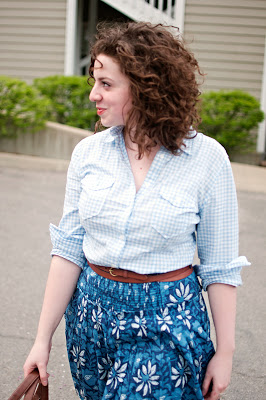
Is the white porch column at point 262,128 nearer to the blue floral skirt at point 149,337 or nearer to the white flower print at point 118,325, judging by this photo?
the blue floral skirt at point 149,337

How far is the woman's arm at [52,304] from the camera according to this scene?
1837 mm

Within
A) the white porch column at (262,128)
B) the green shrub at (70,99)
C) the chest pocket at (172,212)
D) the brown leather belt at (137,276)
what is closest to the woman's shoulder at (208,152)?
the chest pocket at (172,212)

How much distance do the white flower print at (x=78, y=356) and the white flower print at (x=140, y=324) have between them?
10.6 inches

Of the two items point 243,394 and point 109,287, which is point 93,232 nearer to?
point 109,287

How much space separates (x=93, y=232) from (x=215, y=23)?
10572mm

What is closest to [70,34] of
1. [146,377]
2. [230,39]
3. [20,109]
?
[20,109]

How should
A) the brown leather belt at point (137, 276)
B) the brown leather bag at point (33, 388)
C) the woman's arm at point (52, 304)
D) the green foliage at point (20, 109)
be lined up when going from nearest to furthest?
the brown leather bag at point (33, 388), the brown leather belt at point (137, 276), the woman's arm at point (52, 304), the green foliage at point (20, 109)

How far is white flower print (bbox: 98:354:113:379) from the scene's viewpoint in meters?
1.81

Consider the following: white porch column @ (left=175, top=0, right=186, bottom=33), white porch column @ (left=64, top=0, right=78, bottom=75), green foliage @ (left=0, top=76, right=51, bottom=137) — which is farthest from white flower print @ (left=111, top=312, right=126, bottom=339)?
white porch column @ (left=64, top=0, right=78, bottom=75)

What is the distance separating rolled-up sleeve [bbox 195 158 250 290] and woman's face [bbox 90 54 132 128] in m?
0.38

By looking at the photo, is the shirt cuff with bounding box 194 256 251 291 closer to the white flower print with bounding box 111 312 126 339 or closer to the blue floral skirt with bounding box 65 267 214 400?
the blue floral skirt with bounding box 65 267 214 400

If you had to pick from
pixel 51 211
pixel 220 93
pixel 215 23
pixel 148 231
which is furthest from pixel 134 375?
pixel 215 23

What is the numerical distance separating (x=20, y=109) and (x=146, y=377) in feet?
29.6

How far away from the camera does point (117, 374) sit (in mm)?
1724
